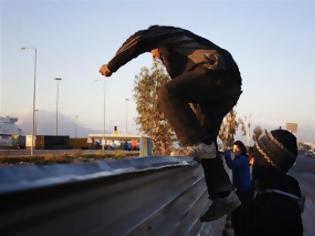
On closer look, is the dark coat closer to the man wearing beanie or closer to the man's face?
the man wearing beanie

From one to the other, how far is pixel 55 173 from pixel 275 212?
4.61 feet

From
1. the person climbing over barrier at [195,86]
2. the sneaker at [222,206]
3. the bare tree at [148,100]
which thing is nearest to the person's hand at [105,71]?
the person climbing over barrier at [195,86]

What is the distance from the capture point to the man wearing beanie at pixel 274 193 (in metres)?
2.81

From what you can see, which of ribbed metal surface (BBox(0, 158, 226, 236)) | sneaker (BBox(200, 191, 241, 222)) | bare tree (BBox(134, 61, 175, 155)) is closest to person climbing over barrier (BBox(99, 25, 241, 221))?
sneaker (BBox(200, 191, 241, 222))

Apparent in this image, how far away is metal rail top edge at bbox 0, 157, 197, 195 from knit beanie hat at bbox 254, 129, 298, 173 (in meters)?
0.71

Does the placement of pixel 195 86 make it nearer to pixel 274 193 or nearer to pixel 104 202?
pixel 274 193

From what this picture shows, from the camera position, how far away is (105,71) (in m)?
3.76

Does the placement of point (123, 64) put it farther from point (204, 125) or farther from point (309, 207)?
point (309, 207)

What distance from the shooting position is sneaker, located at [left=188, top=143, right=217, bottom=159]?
144 inches

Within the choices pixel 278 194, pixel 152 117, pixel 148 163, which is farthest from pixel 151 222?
pixel 152 117

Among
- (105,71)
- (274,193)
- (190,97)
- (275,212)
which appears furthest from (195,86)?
(275,212)

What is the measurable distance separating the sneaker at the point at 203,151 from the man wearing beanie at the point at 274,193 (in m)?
0.53

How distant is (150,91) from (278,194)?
3867 cm

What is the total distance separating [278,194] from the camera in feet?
9.59
